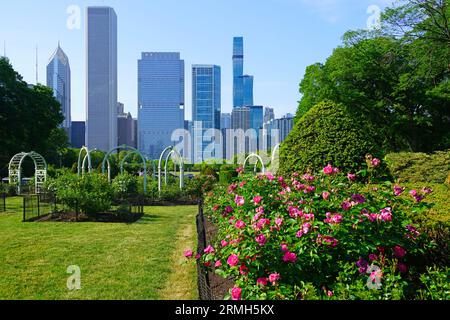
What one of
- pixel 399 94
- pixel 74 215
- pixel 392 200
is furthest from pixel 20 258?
pixel 399 94

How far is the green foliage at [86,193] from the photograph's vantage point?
11094 millimetres

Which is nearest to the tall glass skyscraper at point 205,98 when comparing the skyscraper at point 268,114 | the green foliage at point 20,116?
the skyscraper at point 268,114

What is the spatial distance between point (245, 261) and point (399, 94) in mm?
23866

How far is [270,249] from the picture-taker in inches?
120

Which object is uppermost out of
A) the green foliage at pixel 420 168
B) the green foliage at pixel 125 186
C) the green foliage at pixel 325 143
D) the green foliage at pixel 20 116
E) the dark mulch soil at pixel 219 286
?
the green foliage at pixel 20 116

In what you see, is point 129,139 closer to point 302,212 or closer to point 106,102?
point 106,102

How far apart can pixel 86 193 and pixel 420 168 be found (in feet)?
31.7

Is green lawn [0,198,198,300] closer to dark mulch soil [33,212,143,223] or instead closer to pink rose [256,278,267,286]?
dark mulch soil [33,212,143,223]

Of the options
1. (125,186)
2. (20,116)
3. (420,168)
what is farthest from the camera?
(20,116)

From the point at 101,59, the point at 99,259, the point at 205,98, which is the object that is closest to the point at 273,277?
Result: the point at 99,259

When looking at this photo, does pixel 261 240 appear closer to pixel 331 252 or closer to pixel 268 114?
pixel 331 252

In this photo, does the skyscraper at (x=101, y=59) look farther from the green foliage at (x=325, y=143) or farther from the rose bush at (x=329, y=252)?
the rose bush at (x=329, y=252)

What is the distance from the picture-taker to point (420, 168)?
11.0m

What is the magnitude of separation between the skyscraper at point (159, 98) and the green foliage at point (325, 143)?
112 m
